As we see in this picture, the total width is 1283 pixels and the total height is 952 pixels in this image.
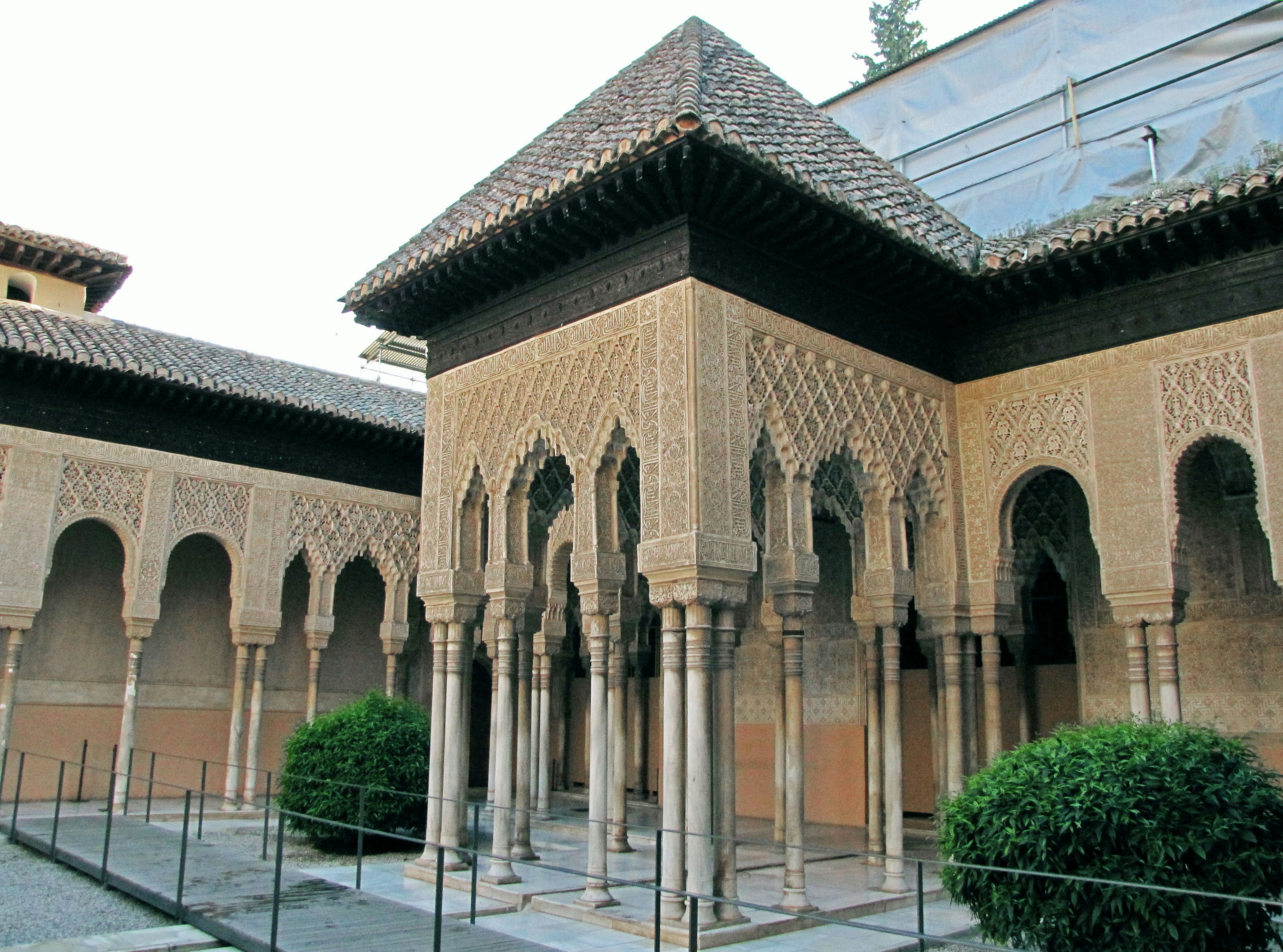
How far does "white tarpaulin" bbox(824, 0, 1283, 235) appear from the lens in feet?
40.3

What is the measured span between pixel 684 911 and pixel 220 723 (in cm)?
1091

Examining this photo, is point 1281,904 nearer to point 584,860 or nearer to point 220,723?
point 584,860

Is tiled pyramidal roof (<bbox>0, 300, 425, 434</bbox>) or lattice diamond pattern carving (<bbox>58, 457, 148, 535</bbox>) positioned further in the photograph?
lattice diamond pattern carving (<bbox>58, 457, 148, 535</bbox>)

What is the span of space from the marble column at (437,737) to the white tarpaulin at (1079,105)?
307 inches

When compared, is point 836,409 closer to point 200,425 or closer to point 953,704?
point 953,704

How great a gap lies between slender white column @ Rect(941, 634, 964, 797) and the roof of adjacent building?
47.1 feet

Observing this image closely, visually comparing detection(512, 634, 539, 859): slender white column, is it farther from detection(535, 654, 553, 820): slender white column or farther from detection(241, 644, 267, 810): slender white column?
detection(241, 644, 267, 810): slender white column

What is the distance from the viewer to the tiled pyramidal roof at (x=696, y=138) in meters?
7.71

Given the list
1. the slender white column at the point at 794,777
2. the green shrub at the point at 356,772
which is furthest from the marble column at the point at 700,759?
the green shrub at the point at 356,772

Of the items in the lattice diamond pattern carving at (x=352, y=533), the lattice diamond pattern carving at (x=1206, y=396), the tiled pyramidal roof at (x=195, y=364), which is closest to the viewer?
the lattice diamond pattern carving at (x=1206, y=396)

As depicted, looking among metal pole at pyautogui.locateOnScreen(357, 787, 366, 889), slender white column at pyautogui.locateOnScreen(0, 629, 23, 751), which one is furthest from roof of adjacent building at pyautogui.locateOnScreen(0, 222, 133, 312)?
metal pole at pyautogui.locateOnScreen(357, 787, 366, 889)

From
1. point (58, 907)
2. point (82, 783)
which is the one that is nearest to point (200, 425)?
point (82, 783)

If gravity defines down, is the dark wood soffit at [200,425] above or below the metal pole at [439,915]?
above

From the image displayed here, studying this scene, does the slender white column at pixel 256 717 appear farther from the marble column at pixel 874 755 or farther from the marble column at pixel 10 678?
the marble column at pixel 874 755
